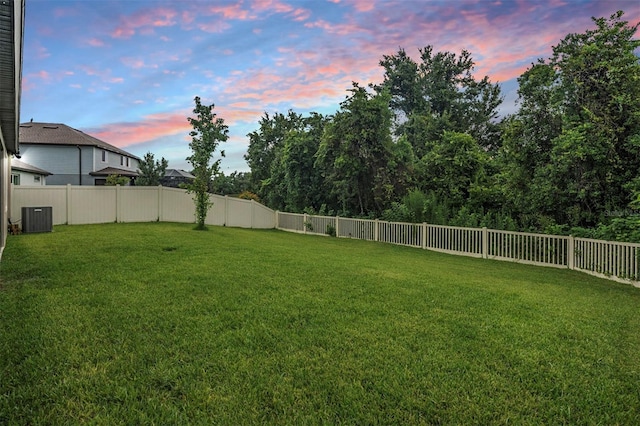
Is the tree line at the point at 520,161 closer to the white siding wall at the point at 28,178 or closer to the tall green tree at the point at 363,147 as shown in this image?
the tall green tree at the point at 363,147

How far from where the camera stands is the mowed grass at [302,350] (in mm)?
2215

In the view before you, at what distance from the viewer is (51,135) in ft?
78.3

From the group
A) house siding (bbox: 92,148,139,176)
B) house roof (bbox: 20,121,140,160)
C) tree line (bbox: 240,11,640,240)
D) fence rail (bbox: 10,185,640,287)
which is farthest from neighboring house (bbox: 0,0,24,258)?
house siding (bbox: 92,148,139,176)

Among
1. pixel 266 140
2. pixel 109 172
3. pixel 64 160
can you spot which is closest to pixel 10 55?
pixel 109 172

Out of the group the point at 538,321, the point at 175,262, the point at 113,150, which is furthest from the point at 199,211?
the point at 113,150

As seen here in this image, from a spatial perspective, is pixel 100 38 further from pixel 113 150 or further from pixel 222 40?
pixel 113 150

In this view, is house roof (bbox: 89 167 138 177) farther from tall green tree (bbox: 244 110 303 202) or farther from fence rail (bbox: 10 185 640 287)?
fence rail (bbox: 10 185 640 287)

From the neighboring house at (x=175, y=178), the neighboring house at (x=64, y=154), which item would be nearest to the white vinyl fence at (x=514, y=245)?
the neighboring house at (x=64, y=154)

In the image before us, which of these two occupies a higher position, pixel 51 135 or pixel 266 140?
pixel 266 140

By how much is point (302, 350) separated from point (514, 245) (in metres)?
8.52

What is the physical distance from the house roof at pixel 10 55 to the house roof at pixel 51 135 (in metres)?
20.7

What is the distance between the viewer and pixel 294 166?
18781mm

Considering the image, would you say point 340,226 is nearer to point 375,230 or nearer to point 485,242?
point 375,230

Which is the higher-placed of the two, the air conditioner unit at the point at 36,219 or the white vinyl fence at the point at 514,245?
the air conditioner unit at the point at 36,219
